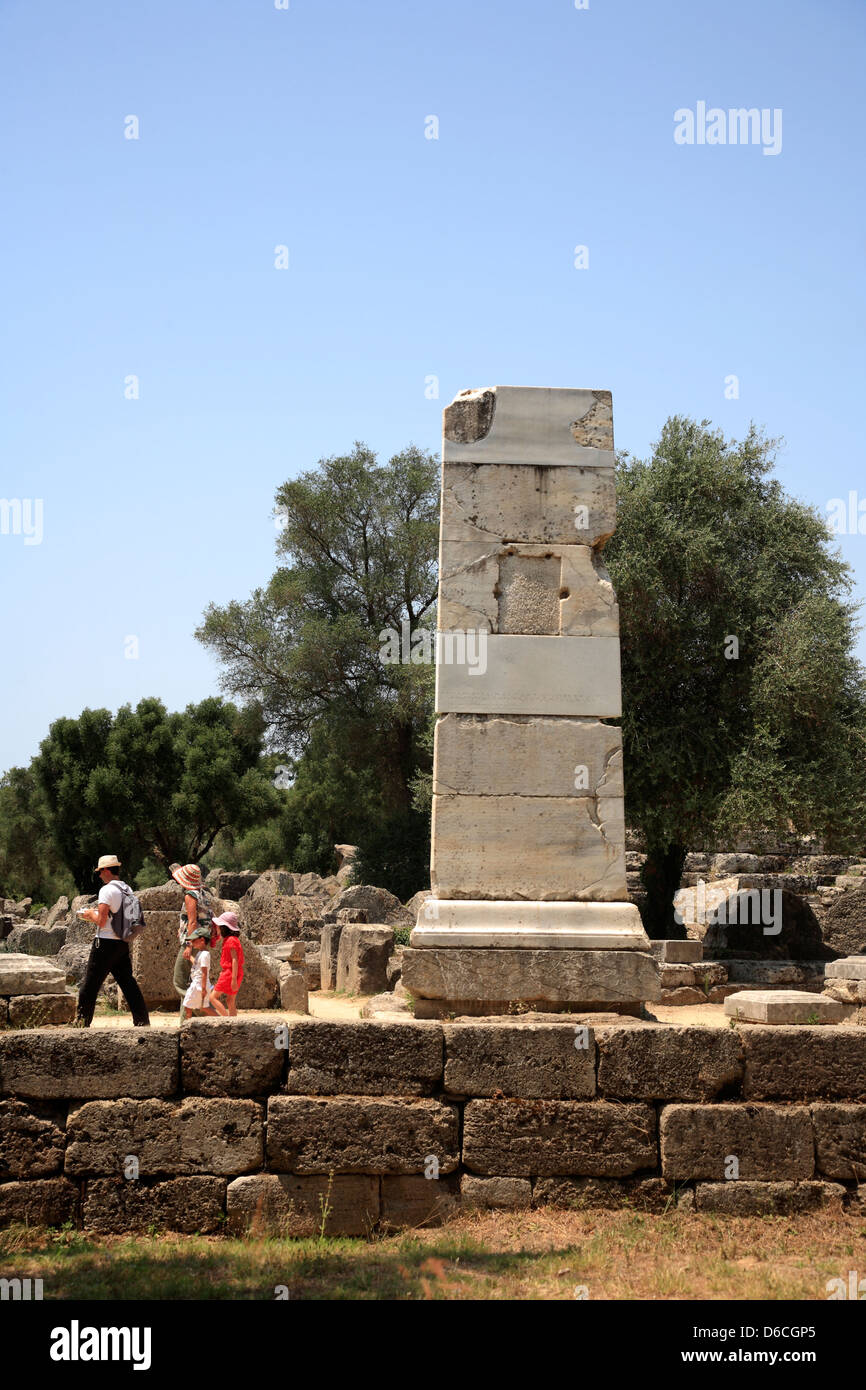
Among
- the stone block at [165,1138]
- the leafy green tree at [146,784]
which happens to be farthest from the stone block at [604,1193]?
the leafy green tree at [146,784]

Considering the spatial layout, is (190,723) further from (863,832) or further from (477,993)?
(477,993)

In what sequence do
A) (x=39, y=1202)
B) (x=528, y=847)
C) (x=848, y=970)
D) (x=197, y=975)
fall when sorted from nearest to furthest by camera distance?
(x=39, y=1202) → (x=528, y=847) → (x=197, y=975) → (x=848, y=970)

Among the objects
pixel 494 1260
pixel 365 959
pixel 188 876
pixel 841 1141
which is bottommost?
pixel 365 959

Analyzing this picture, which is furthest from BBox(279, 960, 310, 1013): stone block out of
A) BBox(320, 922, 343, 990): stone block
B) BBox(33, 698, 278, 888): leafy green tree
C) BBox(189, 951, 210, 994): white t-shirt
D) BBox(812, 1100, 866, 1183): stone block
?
BBox(33, 698, 278, 888): leafy green tree

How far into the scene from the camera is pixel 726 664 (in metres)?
19.5

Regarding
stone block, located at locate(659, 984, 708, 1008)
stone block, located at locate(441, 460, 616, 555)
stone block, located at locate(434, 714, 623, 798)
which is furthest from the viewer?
stone block, located at locate(659, 984, 708, 1008)

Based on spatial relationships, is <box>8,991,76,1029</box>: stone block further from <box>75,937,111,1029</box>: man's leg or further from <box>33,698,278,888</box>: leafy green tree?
<box>33,698,278,888</box>: leafy green tree

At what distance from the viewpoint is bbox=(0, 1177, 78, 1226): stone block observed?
560cm

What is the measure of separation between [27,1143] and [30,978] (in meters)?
1.06

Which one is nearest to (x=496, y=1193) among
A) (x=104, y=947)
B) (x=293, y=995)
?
(x=104, y=947)

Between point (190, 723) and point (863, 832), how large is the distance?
1076 inches

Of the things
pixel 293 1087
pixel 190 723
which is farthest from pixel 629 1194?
pixel 190 723

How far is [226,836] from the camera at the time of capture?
142 feet

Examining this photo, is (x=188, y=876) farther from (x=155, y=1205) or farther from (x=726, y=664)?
(x=726, y=664)
